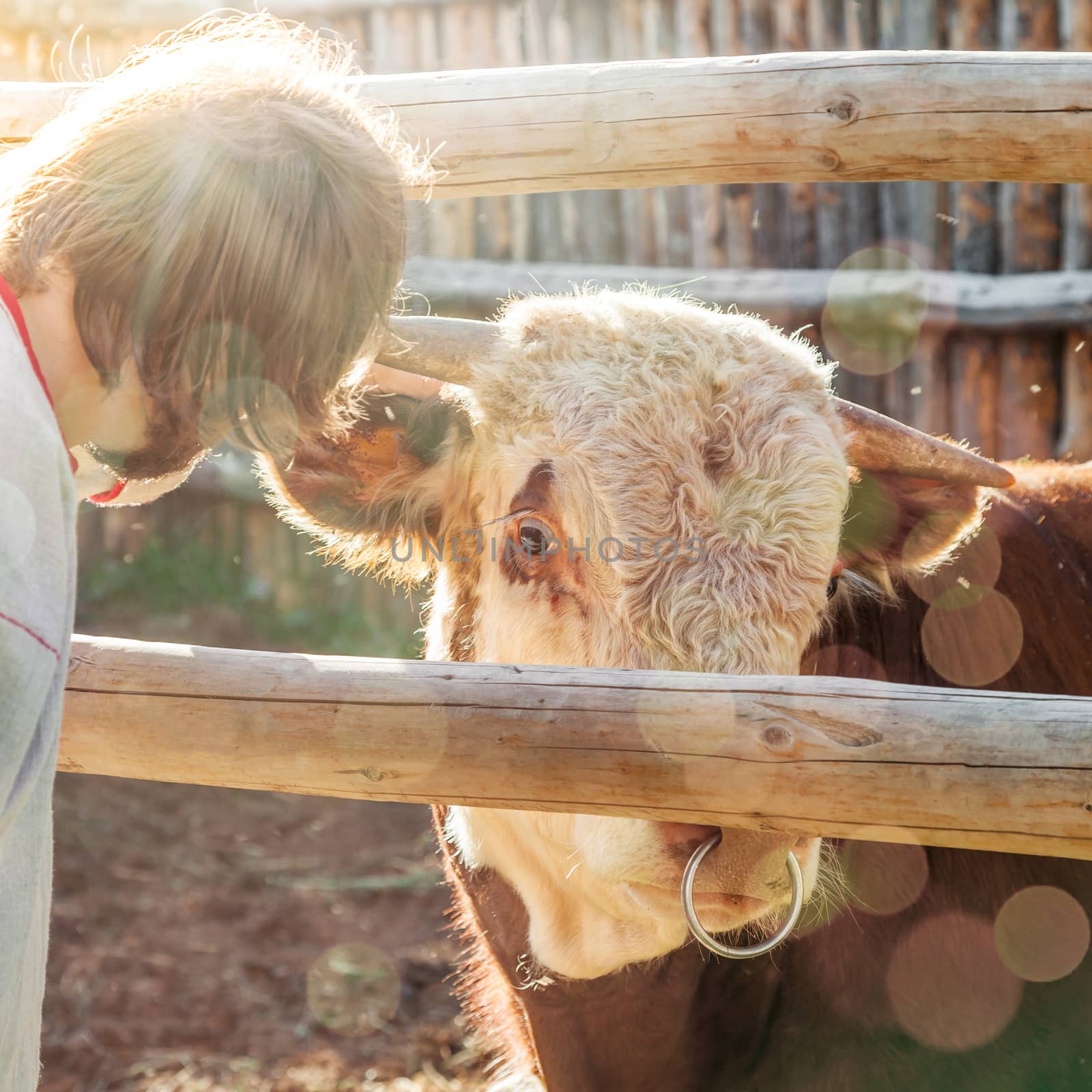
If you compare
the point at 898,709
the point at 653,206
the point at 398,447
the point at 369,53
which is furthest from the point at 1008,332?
the point at 898,709

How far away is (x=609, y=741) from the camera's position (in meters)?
1.69

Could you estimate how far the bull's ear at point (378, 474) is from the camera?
9.50 feet

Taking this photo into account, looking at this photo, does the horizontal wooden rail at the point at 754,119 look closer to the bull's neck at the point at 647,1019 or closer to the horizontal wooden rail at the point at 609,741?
the horizontal wooden rail at the point at 609,741

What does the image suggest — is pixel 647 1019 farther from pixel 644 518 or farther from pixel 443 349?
pixel 443 349

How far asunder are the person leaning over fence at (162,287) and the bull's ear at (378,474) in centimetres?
77

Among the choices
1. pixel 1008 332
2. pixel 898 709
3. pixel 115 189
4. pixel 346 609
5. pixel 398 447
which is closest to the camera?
pixel 898 709

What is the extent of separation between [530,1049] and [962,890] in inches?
50.8

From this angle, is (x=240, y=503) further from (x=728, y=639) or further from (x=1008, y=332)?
(x=728, y=639)

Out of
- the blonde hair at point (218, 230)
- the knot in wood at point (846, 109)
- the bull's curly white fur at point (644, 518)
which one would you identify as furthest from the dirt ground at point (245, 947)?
the knot in wood at point (846, 109)

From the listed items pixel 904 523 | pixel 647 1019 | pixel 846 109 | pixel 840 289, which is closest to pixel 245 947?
pixel 647 1019

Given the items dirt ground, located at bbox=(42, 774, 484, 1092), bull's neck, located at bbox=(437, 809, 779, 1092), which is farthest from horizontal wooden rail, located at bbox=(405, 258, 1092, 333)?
bull's neck, located at bbox=(437, 809, 779, 1092)

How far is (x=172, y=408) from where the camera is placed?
196 centimetres

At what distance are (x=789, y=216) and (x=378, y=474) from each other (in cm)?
465

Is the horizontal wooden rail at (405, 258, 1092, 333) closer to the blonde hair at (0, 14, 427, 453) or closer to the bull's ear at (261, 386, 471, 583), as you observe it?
the bull's ear at (261, 386, 471, 583)
